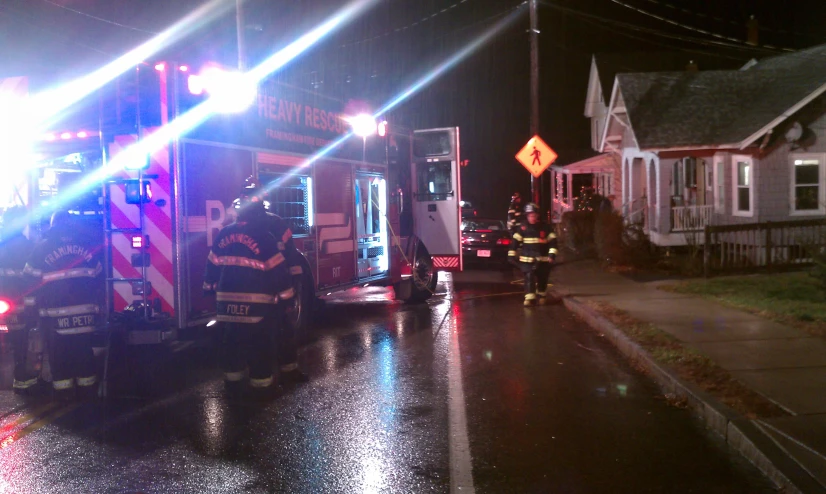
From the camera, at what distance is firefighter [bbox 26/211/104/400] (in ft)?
23.3

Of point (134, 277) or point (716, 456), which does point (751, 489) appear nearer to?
point (716, 456)

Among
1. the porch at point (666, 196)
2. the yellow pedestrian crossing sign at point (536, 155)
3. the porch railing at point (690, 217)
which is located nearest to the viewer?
the yellow pedestrian crossing sign at point (536, 155)

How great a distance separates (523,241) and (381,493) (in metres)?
8.67

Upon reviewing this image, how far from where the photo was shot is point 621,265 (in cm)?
1808

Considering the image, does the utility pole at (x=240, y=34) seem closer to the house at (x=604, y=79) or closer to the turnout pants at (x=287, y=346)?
the turnout pants at (x=287, y=346)

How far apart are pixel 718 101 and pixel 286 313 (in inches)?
673

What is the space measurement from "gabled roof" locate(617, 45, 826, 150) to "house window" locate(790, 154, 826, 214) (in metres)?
1.43

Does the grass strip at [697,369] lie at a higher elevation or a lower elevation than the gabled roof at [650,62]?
lower

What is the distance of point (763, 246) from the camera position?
55.1 feet

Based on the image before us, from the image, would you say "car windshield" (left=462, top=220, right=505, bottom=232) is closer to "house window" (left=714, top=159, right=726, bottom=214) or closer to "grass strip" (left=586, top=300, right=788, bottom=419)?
"house window" (left=714, top=159, right=726, bottom=214)

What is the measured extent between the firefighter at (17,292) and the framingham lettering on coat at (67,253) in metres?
0.38

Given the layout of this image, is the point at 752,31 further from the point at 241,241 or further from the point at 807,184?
the point at 241,241

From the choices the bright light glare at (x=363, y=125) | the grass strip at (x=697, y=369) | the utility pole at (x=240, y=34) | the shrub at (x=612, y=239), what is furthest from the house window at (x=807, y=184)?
the utility pole at (x=240, y=34)

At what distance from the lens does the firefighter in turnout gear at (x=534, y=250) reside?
42.4 ft
